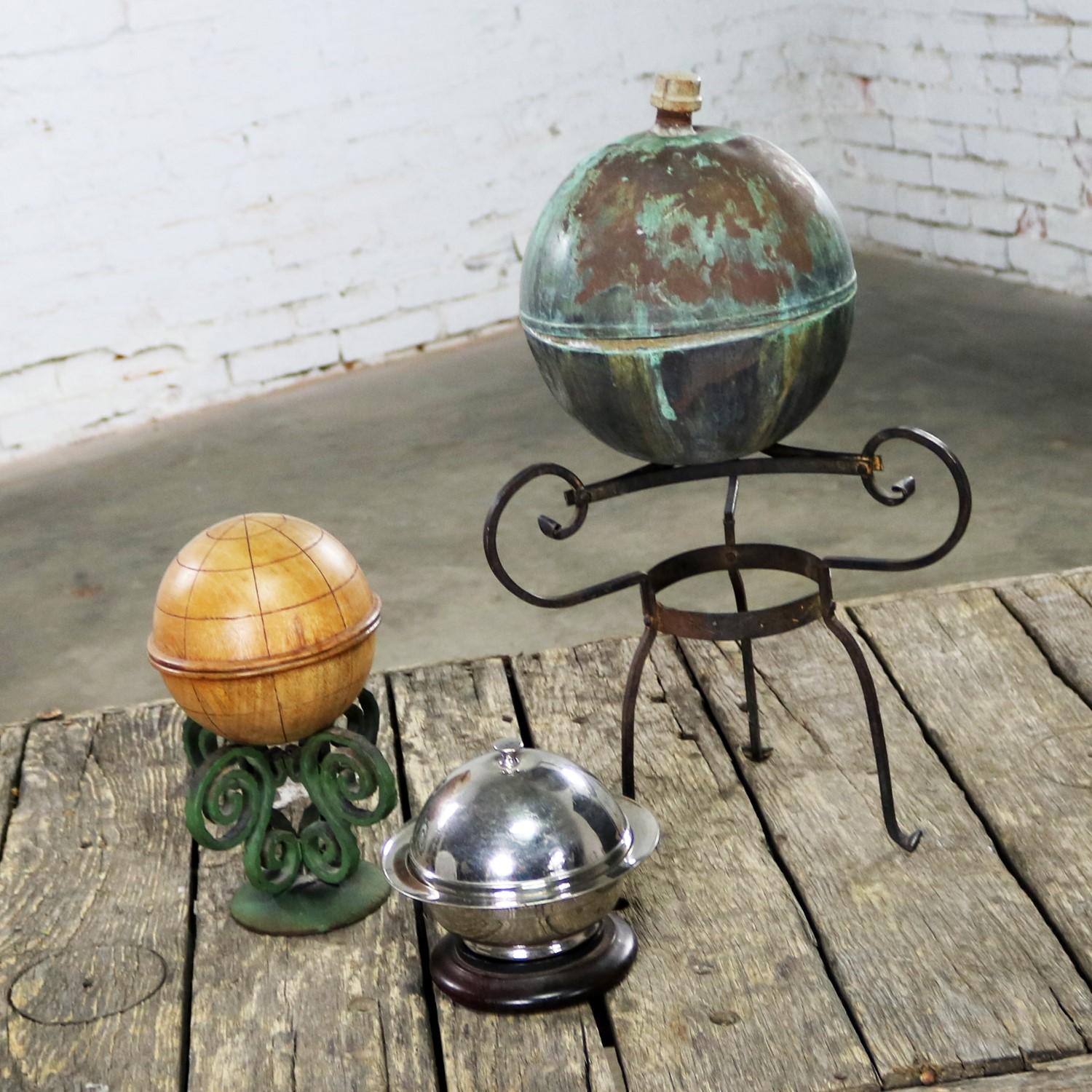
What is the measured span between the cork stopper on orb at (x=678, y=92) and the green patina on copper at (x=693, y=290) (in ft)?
0.10

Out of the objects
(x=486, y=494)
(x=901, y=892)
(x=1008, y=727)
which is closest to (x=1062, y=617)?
(x=1008, y=727)

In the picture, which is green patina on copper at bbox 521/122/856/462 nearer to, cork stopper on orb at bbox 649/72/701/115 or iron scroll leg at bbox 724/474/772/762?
cork stopper on orb at bbox 649/72/701/115

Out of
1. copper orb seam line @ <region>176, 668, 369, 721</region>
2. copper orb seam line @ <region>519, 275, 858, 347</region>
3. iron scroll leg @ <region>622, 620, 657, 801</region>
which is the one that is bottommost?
iron scroll leg @ <region>622, 620, 657, 801</region>

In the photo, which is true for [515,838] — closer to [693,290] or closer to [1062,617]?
[693,290]

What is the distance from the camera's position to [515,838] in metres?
1.51

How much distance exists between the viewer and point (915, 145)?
515 centimetres

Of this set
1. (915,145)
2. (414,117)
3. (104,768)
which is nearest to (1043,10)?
(915,145)

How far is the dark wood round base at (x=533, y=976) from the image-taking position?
1550 millimetres

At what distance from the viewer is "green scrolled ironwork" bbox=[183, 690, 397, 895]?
1.70 metres

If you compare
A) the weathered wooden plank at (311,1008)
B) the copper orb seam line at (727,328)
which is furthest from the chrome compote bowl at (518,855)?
the copper orb seam line at (727,328)

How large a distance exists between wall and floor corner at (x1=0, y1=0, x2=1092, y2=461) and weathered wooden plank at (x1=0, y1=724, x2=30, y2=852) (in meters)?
2.35

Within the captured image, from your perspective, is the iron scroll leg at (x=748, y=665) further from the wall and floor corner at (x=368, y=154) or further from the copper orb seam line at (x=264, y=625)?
the wall and floor corner at (x=368, y=154)

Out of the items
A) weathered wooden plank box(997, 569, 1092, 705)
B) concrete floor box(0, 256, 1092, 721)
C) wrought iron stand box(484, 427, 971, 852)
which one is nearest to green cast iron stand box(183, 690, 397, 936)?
wrought iron stand box(484, 427, 971, 852)

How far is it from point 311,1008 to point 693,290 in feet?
2.90
